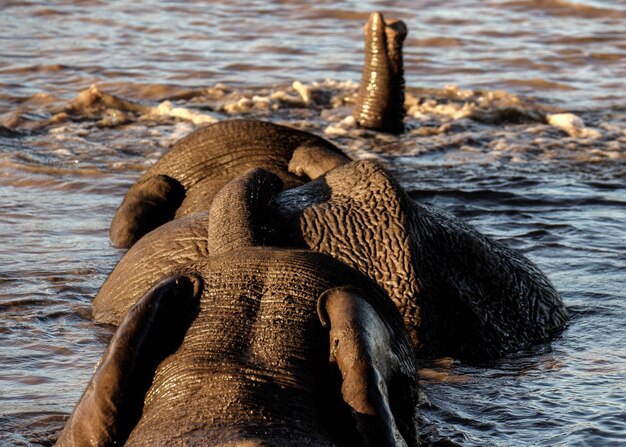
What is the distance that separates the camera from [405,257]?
18.2ft

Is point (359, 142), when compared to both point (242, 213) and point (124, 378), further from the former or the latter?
point (124, 378)

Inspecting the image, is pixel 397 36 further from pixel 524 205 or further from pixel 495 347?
pixel 495 347

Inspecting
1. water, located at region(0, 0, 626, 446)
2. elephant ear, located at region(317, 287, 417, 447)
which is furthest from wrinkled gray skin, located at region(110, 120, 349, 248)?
elephant ear, located at region(317, 287, 417, 447)

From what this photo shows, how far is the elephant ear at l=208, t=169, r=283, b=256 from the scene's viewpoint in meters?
5.11

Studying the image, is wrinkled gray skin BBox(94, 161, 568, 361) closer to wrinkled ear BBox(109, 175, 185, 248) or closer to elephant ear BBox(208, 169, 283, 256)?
elephant ear BBox(208, 169, 283, 256)

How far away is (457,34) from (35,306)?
11.7 m

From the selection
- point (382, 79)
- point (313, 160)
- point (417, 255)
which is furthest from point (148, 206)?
point (382, 79)

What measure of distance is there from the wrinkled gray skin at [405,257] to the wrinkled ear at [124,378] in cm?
152

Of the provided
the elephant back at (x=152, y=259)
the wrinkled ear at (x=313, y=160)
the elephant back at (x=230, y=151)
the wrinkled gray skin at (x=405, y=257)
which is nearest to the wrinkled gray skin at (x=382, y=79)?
the elephant back at (x=230, y=151)

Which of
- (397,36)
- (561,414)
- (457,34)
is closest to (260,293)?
(561,414)

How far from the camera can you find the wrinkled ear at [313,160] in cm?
697

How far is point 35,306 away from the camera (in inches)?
273

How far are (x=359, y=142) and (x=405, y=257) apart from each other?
240 inches

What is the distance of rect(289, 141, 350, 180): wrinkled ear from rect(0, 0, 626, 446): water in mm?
1364
